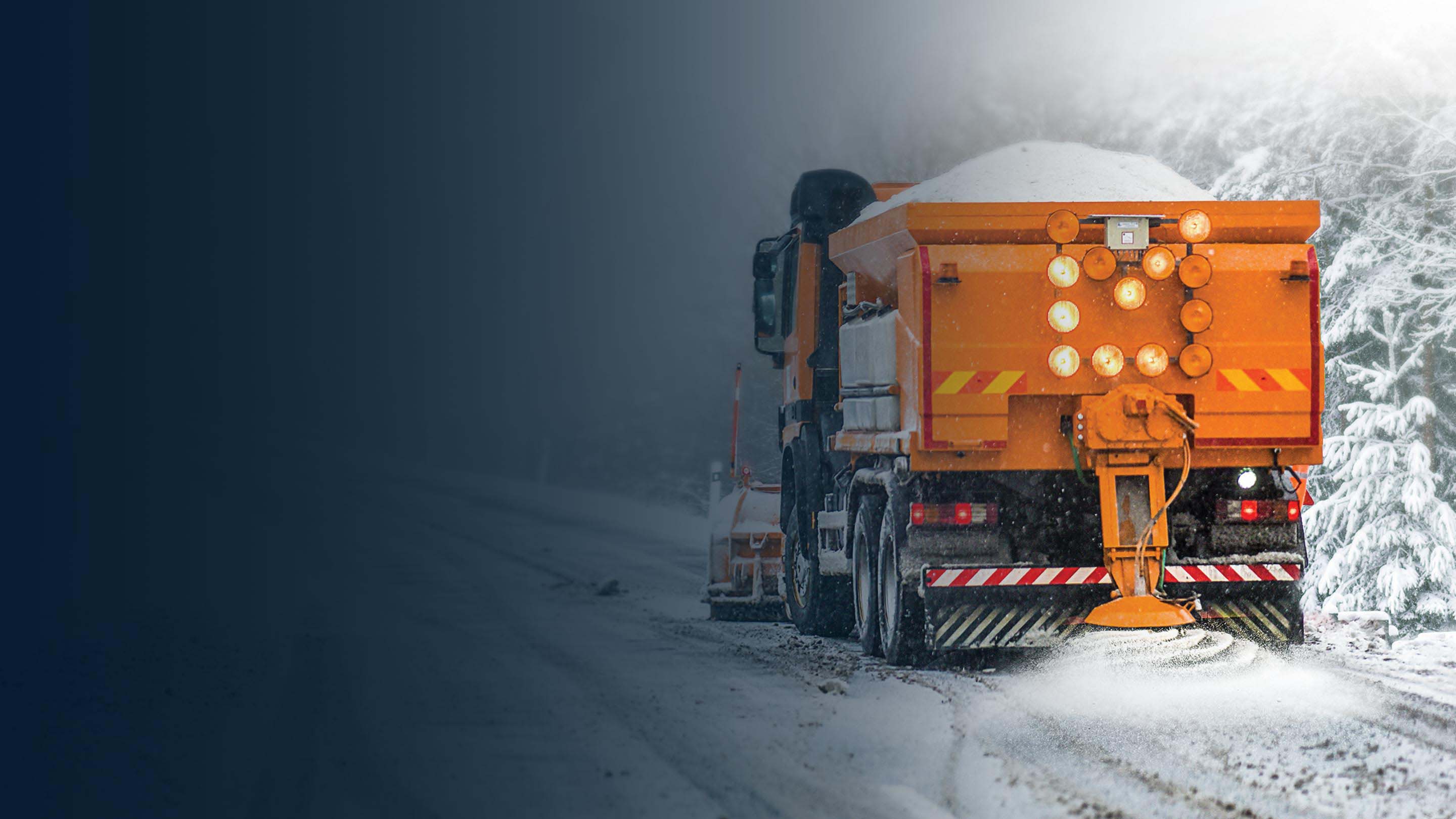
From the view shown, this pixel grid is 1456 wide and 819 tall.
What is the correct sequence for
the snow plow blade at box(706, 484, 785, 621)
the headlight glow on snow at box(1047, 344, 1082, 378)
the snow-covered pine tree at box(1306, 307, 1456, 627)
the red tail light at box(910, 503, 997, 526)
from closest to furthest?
the headlight glow on snow at box(1047, 344, 1082, 378)
the red tail light at box(910, 503, 997, 526)
the snow plow blade at box(706, 484, 785, 621)
the snow-covered pine tree at box(1306, 307, 1456, 627)

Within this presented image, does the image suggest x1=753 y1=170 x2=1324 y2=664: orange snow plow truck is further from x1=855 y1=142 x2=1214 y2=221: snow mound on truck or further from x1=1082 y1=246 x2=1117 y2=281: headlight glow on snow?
x1=855 y1=142 x2=1214 y2=221: snow mound on truck

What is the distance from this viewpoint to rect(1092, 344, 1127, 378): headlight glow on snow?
7.83m

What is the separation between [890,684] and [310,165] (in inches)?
4236

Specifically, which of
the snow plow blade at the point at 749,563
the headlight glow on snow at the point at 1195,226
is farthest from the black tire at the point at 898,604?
the snow plow blade at the point at 749,563

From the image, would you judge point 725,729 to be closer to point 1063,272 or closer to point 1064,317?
point 1064,317

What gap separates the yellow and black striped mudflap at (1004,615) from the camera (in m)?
7.95

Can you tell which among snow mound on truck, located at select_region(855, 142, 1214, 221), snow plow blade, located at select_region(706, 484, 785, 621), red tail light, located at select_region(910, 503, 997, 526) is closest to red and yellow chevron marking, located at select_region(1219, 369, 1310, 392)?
snow mound on truck, located at select_region(855, 142, 1214, 221)

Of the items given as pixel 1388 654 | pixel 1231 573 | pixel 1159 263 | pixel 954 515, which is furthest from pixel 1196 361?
pixel 1388 654

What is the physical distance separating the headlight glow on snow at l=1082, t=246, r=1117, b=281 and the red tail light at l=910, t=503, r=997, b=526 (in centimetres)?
131

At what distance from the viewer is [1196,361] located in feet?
25.8

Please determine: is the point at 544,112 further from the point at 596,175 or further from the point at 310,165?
the point at 310,165

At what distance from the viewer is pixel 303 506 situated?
25.1 meters

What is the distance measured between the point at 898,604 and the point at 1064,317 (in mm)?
1813

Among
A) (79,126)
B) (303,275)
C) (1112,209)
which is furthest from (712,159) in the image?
(79,126)
